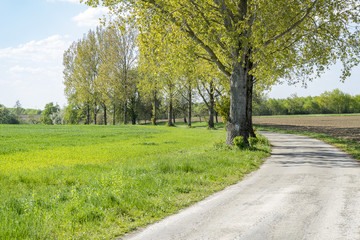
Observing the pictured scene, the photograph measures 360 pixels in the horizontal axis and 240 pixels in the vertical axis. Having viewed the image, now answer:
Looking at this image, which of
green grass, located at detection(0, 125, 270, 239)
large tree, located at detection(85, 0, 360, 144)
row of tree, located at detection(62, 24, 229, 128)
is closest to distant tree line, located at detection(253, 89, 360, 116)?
row of tree, located at detection(62, 24, 229, 128)

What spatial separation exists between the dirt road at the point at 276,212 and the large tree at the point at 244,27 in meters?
8.36

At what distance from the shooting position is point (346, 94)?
445ft

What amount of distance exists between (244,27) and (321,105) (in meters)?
134

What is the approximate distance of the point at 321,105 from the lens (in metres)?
136

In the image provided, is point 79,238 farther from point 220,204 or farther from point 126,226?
point 220,204

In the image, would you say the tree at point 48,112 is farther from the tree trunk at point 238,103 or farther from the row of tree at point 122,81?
the tree trunk at point 238,103

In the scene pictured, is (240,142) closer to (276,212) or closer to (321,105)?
(276,212)

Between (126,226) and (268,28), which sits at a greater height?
(268,28)

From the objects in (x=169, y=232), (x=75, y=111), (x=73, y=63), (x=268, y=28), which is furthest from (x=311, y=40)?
(x=75, y=111)

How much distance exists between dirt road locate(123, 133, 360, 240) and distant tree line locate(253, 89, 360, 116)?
116352 mm

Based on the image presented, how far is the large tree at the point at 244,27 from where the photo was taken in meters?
17.0

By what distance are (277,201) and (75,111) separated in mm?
90036

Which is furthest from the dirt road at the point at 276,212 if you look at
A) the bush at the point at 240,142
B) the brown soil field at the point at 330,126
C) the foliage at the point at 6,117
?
the foliage at the point at 6,117

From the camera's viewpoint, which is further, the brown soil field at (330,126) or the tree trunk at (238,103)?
the brown soil field at (330,126)
